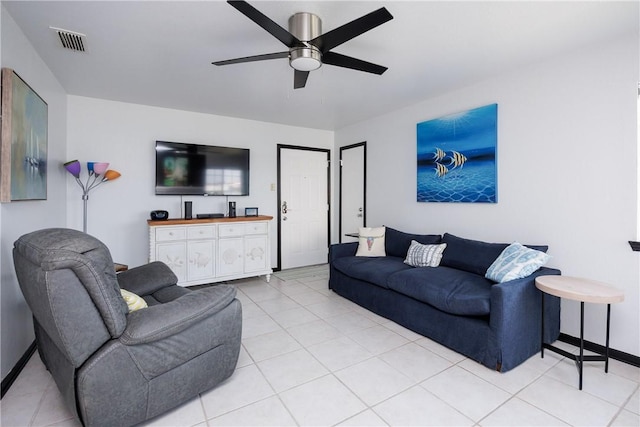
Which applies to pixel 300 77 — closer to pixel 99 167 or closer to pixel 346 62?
pixel 346 62

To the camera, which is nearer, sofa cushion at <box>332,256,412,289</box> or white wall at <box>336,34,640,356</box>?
white wall at <box>336,34,640,356</box>

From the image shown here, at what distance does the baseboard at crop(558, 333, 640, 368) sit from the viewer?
225 cm

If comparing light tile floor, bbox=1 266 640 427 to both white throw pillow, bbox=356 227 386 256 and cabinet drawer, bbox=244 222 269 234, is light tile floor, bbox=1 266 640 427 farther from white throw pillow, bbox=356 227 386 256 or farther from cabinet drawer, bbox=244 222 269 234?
cabinet drawer, bbox=244 222 269 234

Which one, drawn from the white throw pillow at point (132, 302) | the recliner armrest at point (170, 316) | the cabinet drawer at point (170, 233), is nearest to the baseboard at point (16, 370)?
the white throw pillow at point (132, 302)

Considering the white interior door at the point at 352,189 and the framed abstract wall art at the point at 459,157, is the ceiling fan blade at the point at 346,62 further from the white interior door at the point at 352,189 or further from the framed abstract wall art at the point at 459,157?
the white interior door at the point at 352,189

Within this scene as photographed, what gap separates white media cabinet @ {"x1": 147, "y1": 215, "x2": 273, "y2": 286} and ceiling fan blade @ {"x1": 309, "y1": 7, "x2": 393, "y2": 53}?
8.92ft

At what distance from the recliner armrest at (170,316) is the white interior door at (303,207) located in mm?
3261

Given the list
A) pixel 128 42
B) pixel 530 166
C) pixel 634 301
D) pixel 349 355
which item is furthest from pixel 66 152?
pixel 634 301

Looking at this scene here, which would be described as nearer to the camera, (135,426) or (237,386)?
(135,426)

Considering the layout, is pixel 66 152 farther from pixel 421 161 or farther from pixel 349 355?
pixel 421 161

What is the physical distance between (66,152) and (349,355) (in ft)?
12.6

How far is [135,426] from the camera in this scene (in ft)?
5.35

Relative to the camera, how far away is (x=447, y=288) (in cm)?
254

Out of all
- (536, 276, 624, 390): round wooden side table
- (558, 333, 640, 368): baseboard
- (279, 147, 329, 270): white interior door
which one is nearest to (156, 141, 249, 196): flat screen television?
(279, 147, 329, 270): white interior door
